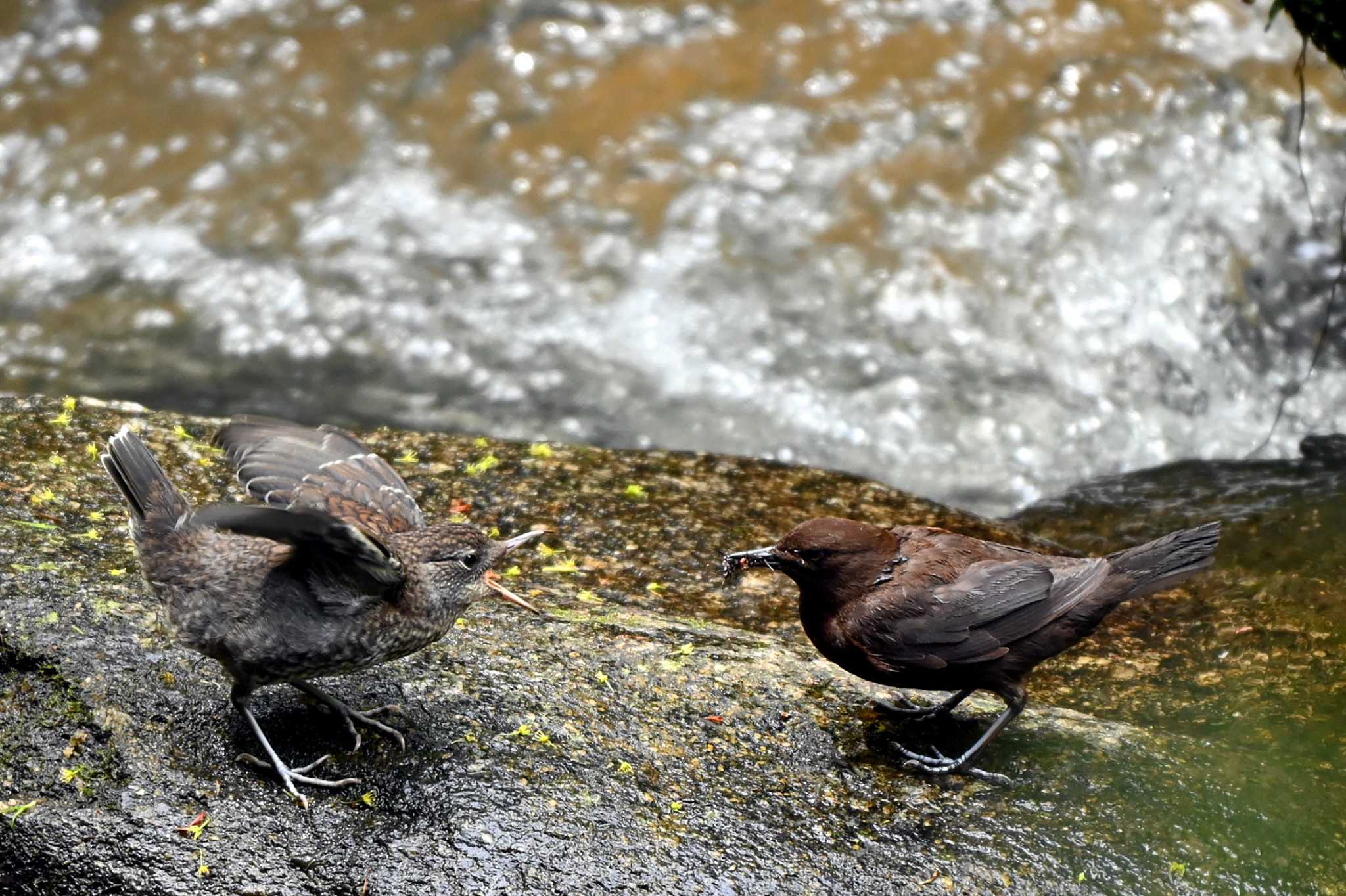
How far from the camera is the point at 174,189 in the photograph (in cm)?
975

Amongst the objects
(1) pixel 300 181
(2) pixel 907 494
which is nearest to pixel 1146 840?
(2) pixel 907 494

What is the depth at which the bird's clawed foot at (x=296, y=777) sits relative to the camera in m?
3.63

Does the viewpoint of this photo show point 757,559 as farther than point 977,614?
Yes

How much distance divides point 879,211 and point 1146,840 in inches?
245

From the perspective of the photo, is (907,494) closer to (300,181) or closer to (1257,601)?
(1257,601)

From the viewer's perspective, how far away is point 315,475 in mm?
4176

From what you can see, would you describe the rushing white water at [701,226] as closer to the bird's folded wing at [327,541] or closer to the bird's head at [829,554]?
the bird's head at [829,554]

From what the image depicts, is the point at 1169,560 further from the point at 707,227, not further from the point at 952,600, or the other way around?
the point at 707,227

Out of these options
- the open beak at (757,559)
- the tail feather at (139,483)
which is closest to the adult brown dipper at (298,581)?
the tail feather at (139,483)

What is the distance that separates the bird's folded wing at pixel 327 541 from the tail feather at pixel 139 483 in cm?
22

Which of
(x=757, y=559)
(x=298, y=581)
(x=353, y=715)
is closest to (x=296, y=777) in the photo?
(x=353, y=715)

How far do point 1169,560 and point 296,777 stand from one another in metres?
2.76

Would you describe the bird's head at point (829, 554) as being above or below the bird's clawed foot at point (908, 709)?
above

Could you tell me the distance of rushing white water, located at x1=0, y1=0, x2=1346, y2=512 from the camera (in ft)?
26.8
